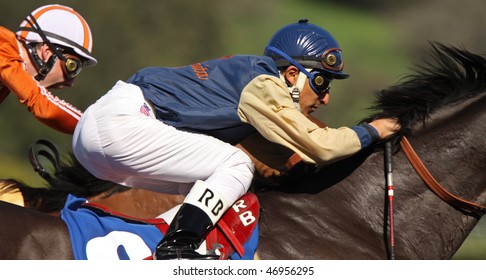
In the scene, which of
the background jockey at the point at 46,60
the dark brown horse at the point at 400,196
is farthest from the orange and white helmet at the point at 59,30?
the dark brown horse at the point at 400,196

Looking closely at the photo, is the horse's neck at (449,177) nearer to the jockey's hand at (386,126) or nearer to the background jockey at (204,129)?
the jockey's hand at (386,126)

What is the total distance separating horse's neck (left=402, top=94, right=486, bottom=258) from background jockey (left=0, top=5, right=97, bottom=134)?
1808mm

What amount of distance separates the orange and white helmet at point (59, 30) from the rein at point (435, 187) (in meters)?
1.82

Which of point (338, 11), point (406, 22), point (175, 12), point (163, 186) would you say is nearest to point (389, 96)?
point (163, 186)

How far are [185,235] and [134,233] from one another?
230 millimetres

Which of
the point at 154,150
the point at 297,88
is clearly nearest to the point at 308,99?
the point at 297,88

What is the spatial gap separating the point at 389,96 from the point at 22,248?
69.4 inches

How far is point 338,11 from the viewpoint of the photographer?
64.6 feet

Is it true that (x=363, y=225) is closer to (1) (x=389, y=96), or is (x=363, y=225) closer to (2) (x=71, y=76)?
(1) (x=389, y=96)

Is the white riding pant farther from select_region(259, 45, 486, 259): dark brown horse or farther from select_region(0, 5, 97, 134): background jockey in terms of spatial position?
select_region(0, 5, 97, 134): background jockey

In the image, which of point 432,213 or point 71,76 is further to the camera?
point 71,76

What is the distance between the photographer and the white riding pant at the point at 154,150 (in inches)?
148

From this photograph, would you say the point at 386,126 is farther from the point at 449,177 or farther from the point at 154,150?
the point at 154,150

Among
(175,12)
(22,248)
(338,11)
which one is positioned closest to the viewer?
(22,248)
